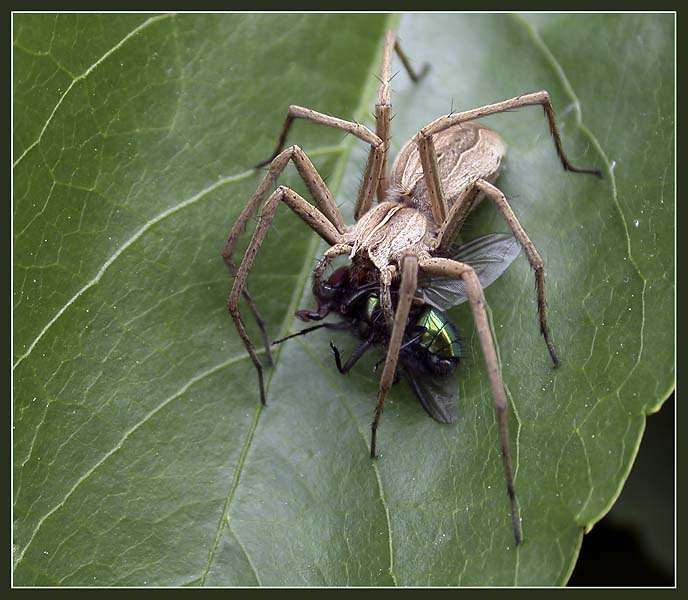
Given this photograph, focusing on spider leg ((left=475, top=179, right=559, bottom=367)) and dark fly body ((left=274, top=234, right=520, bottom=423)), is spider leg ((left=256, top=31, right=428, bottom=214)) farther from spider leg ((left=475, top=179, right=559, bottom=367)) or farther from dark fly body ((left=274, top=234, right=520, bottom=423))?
spider leg ((left=475, top=179, right=559, bottom=367))

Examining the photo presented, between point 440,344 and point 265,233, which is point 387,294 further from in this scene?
point 265,233

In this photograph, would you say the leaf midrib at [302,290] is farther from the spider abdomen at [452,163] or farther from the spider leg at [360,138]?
the spider abdomen at [452,163]

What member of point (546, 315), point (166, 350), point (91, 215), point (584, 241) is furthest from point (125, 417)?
point (584, 241)

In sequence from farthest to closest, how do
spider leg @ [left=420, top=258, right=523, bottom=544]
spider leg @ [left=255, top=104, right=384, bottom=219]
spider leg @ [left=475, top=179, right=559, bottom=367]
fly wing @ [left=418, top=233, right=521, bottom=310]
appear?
spider leg @ [left=255, top=104, right=384, bottom=219] < fly wing @ [left=418, top=233, right=521, bottom=310] < spider leg @ [left=475, top=179, right=559, bottom=367] < spider leg @ [left=420, top=258, right=523, bottom=544]

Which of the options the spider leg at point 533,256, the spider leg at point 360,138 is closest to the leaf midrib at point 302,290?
the spider leg at point 360,138

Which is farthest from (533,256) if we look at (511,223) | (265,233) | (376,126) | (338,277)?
(265,233)

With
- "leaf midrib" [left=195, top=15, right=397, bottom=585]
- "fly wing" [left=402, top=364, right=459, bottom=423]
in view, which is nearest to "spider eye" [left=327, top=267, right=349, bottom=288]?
"leaf midrib" [left=195, top=15, right=397, bottom=585]
